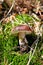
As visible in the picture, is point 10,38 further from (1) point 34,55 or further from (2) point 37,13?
(2) point 37,13

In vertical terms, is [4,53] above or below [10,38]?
below

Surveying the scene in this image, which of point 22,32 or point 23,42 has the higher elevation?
point 22,32

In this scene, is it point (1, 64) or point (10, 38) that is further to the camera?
point (10, 38)

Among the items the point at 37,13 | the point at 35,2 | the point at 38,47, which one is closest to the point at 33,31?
the point at 38,47

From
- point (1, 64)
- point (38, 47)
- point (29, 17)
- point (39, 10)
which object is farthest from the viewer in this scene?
point (39, 10)

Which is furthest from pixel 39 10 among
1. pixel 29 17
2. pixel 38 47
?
pixel 38 47

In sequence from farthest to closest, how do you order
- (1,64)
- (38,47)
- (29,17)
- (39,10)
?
(39,10)
(29,17)
(38,47)
(1,64)

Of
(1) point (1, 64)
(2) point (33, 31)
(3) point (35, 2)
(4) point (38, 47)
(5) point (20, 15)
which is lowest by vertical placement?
(1) point (1, 64)
